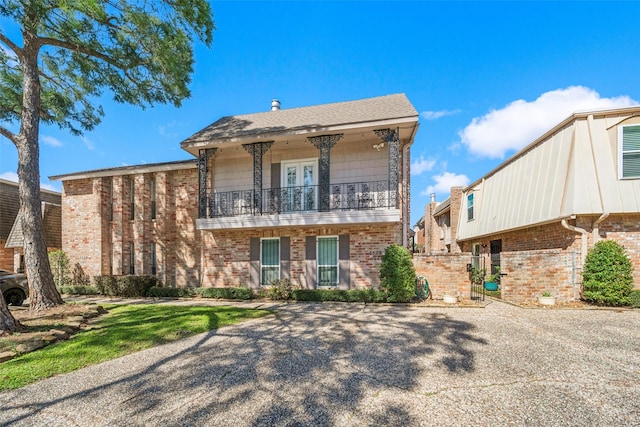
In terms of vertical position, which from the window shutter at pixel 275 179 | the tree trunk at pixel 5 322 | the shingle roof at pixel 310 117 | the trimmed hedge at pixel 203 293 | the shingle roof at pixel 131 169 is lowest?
the trimmed hedge at pixel 203 293

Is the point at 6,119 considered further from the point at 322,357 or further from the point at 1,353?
the point at 322,357

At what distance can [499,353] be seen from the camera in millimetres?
5137

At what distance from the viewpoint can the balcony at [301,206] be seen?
10.4 m

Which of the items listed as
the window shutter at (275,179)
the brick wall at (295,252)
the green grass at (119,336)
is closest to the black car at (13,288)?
the green grass at (119,336)

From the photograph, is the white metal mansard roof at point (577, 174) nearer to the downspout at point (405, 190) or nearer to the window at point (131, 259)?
the downspout at point (405, 190)

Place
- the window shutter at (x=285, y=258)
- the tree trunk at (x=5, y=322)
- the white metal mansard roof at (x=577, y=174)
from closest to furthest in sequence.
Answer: the tree trunk at (x=5, y=322) < the white metal mansard roof at (x=577, y=174) < the window shutter at (x=285, y=258)

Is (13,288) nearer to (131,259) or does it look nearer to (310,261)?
(131,259)

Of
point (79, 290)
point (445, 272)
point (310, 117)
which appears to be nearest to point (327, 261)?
point (445, 272)

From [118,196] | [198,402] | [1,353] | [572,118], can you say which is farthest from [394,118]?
[118,196]

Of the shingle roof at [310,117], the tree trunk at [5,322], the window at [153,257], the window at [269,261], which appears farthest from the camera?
the window at [153,257]

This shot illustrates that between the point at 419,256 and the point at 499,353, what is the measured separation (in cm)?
544

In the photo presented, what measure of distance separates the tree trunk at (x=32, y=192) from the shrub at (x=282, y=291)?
6.64 m

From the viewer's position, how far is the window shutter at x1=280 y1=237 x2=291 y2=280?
11.9m

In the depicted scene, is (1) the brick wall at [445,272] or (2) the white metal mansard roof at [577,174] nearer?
(2) the white metal mansard roof at [577,174]
